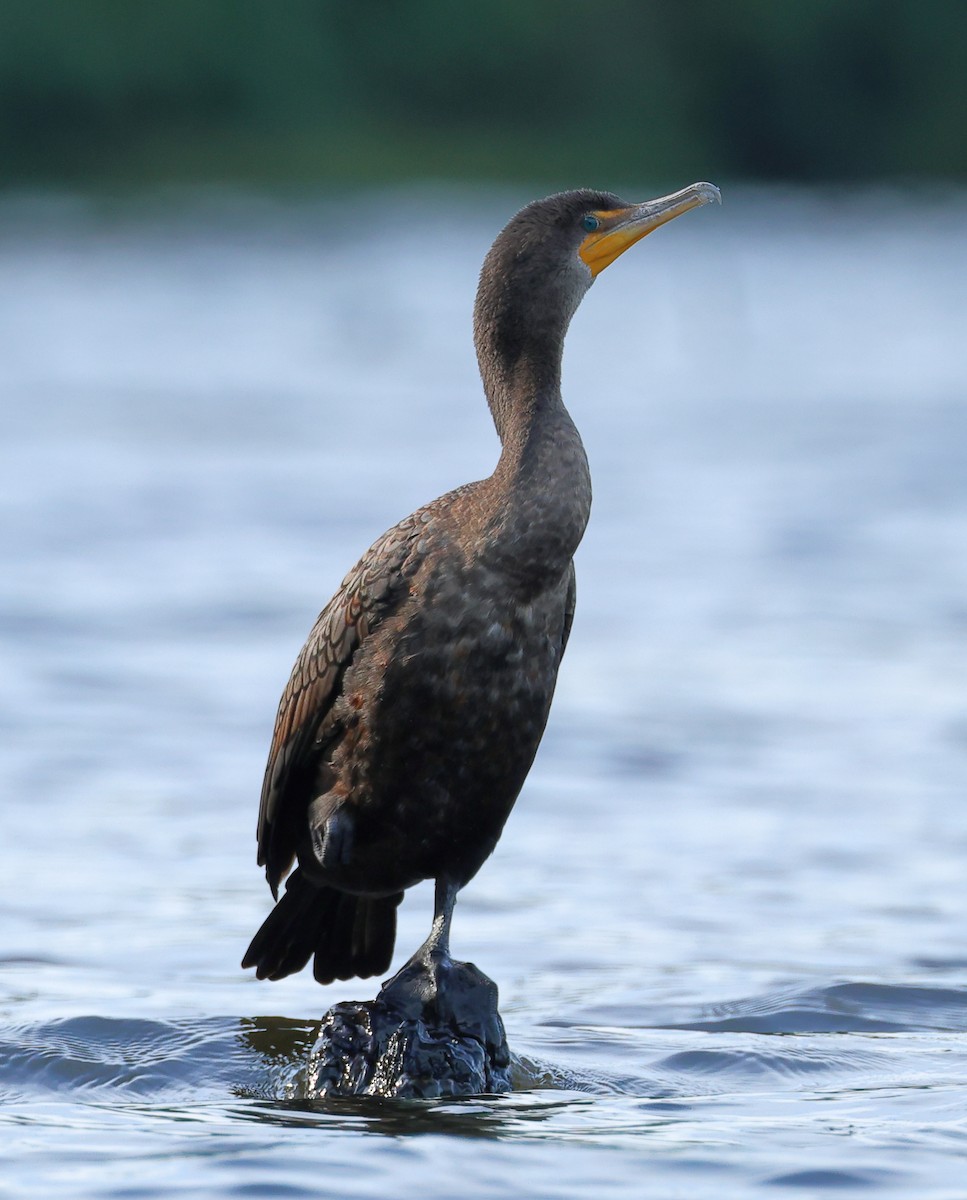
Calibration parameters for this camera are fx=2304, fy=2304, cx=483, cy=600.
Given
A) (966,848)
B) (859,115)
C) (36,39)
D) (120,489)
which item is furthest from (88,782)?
(859,115)

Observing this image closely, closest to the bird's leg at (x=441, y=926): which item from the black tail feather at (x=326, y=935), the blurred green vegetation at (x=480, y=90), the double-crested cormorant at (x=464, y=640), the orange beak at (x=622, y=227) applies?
the double-crested cormorant at (x=464, y=640)

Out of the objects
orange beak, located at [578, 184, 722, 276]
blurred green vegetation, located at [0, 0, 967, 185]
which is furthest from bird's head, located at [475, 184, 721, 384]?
blurred green vegetation, located at [0, 0, 967, 185]

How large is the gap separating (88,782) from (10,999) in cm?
266

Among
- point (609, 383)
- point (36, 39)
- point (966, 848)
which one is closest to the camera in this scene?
point (966, 848)

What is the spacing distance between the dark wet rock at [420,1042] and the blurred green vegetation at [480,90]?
33.0 metres

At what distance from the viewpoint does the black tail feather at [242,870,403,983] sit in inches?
216

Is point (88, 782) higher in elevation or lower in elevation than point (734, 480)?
lower

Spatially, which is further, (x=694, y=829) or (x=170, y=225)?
(x=170, y=225)

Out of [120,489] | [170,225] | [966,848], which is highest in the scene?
[170,225]

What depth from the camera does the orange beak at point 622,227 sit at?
17.0 ft

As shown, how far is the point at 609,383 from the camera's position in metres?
22.1

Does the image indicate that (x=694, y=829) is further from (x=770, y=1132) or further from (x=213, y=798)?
(x=770, y=1132)

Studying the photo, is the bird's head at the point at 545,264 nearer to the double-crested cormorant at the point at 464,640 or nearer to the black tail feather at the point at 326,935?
the double-crested cormorant at the point at 464,640

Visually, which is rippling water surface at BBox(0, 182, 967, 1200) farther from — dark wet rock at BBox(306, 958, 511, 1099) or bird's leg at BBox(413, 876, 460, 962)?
bird's leg at BBox(413, 876, 460, 962)
